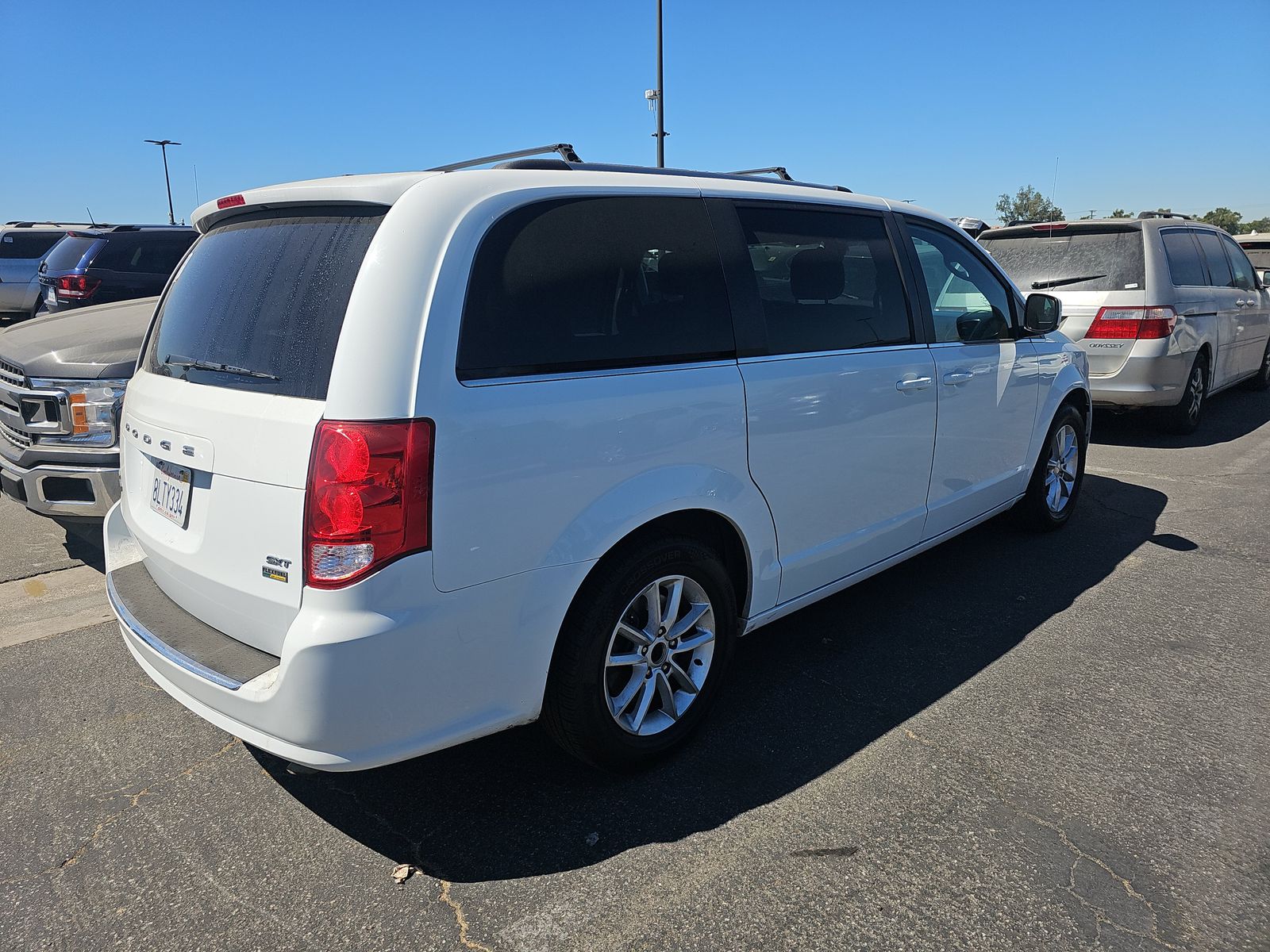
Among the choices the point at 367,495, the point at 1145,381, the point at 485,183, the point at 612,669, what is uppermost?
the point at 485,183

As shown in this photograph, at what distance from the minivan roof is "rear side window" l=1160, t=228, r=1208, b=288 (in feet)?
18.7

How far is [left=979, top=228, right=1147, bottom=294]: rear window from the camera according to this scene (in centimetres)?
744

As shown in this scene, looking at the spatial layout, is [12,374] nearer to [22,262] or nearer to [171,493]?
[171,493]

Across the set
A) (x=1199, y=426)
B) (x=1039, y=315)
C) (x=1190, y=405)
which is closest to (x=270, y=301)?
(x=1039, y=315)

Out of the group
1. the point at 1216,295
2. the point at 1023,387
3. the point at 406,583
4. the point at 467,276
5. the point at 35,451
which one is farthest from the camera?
the point at 1216,295

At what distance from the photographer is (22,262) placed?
16000 mm

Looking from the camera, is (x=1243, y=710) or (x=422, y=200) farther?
(x=1243, y=710)

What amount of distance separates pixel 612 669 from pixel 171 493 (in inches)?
57.2

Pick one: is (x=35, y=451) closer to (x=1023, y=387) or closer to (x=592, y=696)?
(x=592, y=696)

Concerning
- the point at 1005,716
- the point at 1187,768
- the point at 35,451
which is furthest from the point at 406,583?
the point at 35,451

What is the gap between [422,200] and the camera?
2.32 m

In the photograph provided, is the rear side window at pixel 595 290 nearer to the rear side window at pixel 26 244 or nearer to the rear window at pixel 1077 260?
the rear window at pixel 1077 260

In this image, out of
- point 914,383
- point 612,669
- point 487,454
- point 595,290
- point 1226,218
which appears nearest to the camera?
point 487,454

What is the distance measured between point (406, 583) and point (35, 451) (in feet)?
9.79
